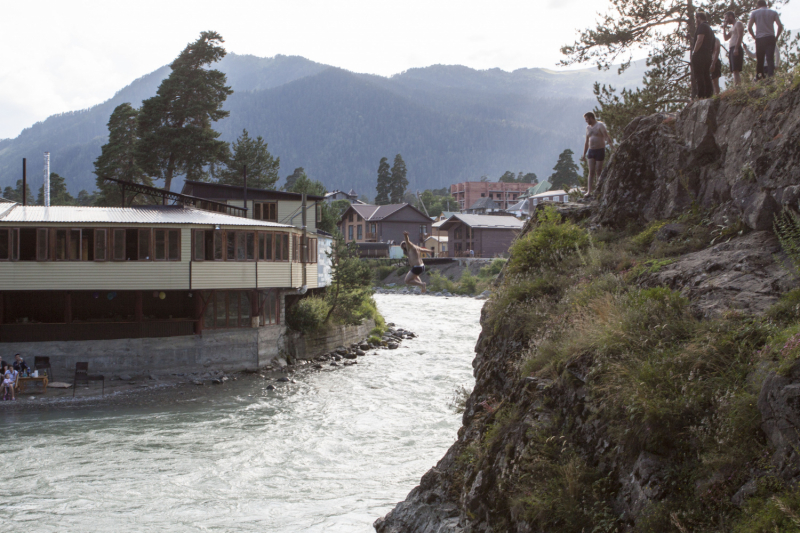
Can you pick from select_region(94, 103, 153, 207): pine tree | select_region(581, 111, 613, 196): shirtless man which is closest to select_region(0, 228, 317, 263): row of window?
select_region(581, 111, 613, 196): shirtless man

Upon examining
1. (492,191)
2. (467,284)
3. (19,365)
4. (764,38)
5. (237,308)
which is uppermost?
(492,191)

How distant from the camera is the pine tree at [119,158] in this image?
58.9 m

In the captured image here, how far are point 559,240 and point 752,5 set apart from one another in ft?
56.1

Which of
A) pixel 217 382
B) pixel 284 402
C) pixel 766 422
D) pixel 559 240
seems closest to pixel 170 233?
pixel 217 382

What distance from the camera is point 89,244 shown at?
96.2ft

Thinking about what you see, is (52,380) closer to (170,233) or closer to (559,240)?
(170,233)

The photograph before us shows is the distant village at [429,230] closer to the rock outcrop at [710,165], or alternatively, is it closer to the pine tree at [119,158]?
the pine tree at [119,158]

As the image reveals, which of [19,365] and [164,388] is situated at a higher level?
→ [19,365]

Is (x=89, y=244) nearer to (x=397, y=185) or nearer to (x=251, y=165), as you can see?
(x=251, y=165)

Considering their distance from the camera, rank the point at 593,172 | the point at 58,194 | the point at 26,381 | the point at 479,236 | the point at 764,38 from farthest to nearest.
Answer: the point at 479,236, the point at 58,194, the point at 26,381, the point at 593,172, the point at 764,38

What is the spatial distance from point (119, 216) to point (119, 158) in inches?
1424

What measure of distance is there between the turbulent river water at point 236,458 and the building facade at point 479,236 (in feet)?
208

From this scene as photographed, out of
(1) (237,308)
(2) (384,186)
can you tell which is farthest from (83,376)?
(2) (384,186)

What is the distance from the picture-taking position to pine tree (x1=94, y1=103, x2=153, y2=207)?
193ft
